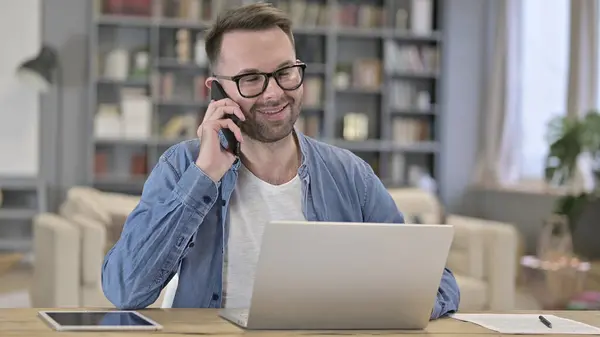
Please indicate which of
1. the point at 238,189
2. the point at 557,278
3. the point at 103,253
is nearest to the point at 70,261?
the point at 103,253

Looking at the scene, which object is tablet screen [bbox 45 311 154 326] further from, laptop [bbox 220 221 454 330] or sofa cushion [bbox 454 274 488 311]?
sofa cushion [bbox 454 274 488 311]

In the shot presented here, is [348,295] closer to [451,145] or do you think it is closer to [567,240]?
[567,240]

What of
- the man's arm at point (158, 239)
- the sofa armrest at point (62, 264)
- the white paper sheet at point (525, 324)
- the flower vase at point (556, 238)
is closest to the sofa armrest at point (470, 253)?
the flower vase at point (556, 238)

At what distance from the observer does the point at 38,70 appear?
8.65 metres

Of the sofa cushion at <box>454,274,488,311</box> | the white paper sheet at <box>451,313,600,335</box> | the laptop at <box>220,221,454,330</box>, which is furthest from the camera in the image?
the sofa cushion at <box>454,274,488,311</box>

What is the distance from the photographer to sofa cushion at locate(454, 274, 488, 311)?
541 cm

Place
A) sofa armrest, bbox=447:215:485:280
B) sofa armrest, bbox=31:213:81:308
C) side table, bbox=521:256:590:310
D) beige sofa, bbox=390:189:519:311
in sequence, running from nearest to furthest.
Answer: sofa armrest, bbox=31:213:81:308 → beige sofa, bbox=390:189:519:311 → sofa armrest, bbox=447:215:485:280 → side table, bbox=521:256:590:310

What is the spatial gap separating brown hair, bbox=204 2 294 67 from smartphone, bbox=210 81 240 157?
8 centimetres

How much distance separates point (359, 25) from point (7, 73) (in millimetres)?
3123

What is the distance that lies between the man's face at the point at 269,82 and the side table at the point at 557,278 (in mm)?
3882

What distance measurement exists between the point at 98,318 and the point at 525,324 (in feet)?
2.57

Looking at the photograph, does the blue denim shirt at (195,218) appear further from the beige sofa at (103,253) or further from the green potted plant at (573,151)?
the green potted plant at (573,151)

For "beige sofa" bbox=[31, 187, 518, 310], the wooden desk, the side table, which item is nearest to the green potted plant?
the side table

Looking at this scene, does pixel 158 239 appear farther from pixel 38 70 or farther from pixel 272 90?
pixel 38 70
